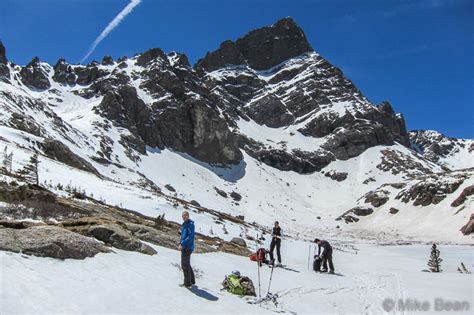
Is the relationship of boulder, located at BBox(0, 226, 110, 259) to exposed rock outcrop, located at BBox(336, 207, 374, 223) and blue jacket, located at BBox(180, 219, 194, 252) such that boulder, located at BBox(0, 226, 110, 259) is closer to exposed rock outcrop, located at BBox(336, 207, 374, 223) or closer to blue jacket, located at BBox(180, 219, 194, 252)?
blue jacket, located at BBox(180, 219, 194, 252)

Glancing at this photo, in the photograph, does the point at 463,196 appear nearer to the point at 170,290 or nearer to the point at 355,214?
the point at 355,214

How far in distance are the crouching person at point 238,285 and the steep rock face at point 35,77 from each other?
155347 millimetres

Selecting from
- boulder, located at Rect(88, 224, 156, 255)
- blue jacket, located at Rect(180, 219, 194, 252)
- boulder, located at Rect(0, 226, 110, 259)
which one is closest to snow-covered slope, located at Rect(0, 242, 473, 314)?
boulder, located at Rect(0, 226, 110, 259)

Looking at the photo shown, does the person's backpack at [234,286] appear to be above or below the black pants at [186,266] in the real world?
below

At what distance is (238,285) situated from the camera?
12539mm

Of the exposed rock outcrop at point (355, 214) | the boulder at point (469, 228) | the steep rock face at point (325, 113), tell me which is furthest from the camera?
the steep rock face at point (325, 113)

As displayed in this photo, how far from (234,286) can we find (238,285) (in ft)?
0.39

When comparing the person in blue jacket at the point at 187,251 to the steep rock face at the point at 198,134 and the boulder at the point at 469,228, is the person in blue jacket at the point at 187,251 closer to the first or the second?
the boulder at the point at 469,228

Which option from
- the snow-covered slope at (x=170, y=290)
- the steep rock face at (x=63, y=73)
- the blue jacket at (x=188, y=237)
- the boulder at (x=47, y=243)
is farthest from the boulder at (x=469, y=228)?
the steep rock face at (x=63, y=73)

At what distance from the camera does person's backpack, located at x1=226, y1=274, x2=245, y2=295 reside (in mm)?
12445

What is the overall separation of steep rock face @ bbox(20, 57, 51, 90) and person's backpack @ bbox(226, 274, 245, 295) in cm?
15537

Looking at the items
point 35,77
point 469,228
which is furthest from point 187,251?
point 35,77

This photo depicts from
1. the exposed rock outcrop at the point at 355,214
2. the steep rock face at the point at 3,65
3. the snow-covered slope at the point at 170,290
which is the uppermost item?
the steep rock face at the point at 3,65

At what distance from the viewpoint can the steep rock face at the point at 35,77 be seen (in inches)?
5960
